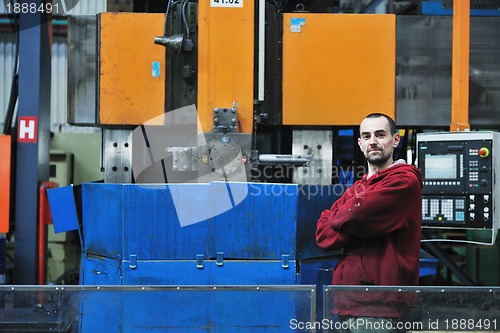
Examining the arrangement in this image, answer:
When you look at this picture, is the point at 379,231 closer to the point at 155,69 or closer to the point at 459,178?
the point at 459,178

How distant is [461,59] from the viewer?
3.27 m

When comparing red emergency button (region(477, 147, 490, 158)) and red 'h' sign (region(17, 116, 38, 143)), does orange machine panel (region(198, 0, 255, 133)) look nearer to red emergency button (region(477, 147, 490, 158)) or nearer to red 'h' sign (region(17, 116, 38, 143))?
red 'h' sign (region(17, 116, 38, 143))

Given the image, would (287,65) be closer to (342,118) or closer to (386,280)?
(342,118)

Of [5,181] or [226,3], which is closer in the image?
[226,3]

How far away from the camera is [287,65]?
10.7ft

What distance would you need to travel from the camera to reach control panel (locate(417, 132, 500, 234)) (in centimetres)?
334

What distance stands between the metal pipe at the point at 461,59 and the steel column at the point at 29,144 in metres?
2.36

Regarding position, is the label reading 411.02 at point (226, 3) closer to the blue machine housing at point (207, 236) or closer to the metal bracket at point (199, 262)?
the blue machine housing at point (207, 236)

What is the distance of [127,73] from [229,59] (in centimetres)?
57

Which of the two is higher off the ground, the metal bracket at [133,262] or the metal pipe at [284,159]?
the metal pipe at [284,159]

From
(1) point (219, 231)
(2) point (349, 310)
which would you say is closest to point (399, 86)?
(1) point (219, 231)

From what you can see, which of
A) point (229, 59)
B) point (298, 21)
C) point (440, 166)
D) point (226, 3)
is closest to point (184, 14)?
point (226, 3)

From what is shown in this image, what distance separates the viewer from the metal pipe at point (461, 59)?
3.26m

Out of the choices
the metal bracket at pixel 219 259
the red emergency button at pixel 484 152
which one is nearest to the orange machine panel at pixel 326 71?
the red emergency button at pixel 484 152
